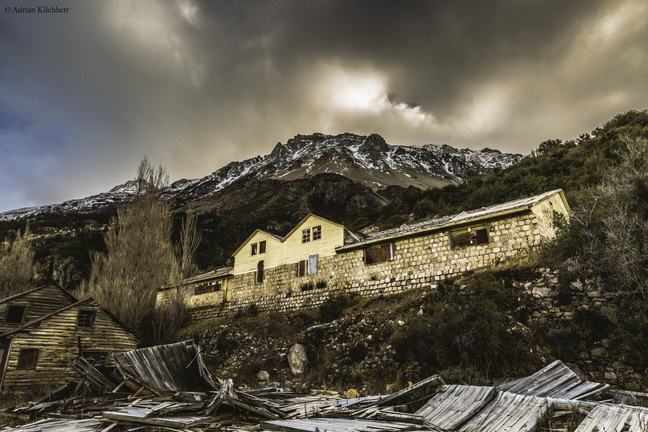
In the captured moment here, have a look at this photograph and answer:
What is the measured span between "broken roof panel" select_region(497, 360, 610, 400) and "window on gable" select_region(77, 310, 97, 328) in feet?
67.7

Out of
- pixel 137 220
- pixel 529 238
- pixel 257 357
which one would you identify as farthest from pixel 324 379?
pixel 137 220

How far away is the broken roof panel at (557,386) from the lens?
6680 mm

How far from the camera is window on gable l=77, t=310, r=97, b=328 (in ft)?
64.1

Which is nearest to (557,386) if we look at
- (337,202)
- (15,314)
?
(15,314)

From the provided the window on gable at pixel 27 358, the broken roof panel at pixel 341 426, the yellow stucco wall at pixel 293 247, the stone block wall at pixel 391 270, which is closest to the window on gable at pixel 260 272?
the yellow stucco wall at pixel 293 247

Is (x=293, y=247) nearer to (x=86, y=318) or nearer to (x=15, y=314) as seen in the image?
(x=86, y=318)

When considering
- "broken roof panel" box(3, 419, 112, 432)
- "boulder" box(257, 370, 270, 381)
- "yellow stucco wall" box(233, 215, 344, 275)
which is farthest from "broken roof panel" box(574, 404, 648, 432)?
"yellow stucco wall" box(233, 215, 344, 275)

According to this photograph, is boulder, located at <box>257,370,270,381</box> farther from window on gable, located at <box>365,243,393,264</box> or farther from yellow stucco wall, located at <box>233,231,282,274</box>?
yellow stucco wall, located at <box>233,231,282,274</box>

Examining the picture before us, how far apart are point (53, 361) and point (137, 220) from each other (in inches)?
443

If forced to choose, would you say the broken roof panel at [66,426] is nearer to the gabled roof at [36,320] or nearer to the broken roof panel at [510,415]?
the broken roof panel at [510,415]

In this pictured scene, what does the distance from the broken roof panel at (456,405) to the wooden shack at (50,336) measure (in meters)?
17.4

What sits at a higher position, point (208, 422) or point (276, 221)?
point (276, 221)

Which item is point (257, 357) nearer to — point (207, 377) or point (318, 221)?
point (207, 377)

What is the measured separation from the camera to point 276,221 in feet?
213
